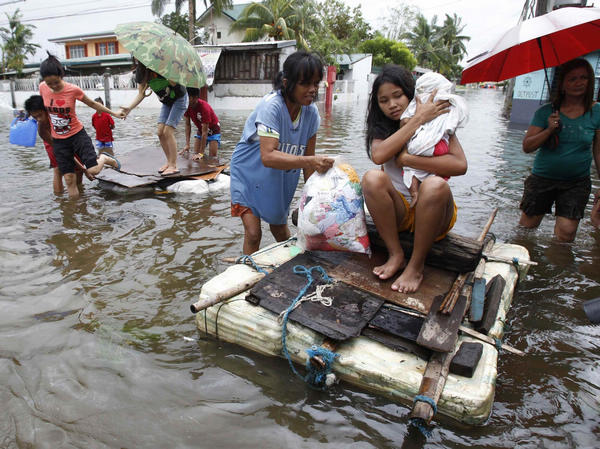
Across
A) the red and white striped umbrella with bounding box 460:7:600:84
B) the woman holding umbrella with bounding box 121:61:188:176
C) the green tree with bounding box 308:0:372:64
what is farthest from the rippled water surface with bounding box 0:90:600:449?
the green tree with bounding box 308:0:372:64

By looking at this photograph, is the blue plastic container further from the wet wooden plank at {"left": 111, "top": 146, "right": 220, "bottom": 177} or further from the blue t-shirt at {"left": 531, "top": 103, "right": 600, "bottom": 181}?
the blue t-shirt at {"left": 531, "top": 103, "right": 600, "bottom": 181}

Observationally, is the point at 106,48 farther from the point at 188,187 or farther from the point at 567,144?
the point at 567,144

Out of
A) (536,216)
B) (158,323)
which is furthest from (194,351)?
(536,216)

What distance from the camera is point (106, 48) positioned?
38.4 meters

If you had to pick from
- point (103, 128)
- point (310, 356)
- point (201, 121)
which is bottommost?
point (310, 356)

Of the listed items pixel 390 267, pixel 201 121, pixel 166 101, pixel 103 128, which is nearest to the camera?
pixel 390 267

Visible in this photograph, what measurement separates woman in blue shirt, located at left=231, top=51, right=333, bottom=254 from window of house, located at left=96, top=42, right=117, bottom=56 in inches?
1643

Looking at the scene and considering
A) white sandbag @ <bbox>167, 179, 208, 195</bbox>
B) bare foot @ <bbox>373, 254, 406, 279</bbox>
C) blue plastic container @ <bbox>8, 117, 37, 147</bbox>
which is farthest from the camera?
white sandbag @ <bbox>167, 179, 208, 195</bbox>

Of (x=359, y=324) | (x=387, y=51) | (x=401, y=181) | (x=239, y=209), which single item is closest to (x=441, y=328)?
(x=359, y=324)

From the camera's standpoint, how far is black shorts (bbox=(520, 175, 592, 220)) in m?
3.83

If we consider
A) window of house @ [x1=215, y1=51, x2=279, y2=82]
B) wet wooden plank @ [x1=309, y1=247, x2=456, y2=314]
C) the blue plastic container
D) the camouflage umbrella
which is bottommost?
wet wooden plank @ [x1=309, y1=247, x2=456, y2=314]

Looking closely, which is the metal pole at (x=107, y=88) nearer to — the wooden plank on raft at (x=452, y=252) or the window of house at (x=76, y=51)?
the wooden plank on raft at (x=452, y=252)

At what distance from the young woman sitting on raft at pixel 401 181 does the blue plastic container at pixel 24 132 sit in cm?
509

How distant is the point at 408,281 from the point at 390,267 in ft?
0.54
